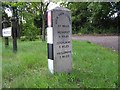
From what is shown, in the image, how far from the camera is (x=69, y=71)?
223 inches

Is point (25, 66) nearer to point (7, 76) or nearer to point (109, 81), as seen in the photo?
point (7, 76)

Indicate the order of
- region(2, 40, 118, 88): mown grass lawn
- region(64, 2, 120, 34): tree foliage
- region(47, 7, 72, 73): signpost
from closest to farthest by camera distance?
region(2, 40, 118, 88): mown grass lawn, region(47, 7, 72, 73): signpost, region(64, 2, 120, 34): tree foliage

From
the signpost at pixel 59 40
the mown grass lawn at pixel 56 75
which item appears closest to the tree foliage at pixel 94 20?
the mown grass lawn at pixel 56 75

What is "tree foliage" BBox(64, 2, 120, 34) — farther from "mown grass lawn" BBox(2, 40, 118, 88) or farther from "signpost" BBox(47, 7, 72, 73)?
"signpost" BBox(47, 7, 72, 73)

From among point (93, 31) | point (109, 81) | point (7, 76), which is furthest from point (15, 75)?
point (93, 31)

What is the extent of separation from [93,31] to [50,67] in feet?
64.4

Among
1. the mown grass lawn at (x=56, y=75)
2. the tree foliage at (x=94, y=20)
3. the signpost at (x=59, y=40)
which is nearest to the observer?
the mown grass lawn at (x=56, y=75)

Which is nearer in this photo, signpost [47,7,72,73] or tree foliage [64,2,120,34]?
signpost [47,7,72,73]

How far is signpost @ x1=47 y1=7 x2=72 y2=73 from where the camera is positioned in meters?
5.46

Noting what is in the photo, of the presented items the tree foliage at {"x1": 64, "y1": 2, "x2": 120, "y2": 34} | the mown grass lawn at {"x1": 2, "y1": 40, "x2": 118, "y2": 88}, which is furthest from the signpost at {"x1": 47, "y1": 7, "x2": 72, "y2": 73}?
the tree foliage at {"x1": 64, "y1": 2, "x2": 120, "y2": 34}

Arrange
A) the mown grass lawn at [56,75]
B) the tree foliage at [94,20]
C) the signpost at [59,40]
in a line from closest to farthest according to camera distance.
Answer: the mown grass lawn at [56,75], the signpost at [59,40], the tree foliage at [94,20]

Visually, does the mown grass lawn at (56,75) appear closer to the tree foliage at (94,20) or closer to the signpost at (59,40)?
the signpost at (59,40)

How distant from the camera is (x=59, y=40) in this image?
→ 18.3ft

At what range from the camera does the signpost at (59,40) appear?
546cm
